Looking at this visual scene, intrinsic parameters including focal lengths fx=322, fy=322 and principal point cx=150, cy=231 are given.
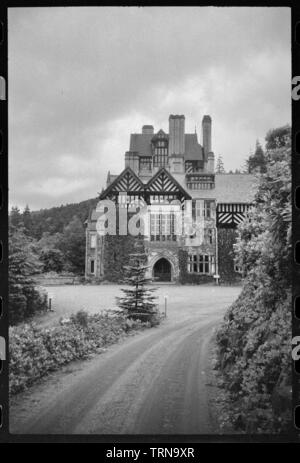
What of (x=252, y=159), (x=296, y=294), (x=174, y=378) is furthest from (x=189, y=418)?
(x=252, y=159)

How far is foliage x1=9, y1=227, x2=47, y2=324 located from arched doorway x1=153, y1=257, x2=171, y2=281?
1.72m

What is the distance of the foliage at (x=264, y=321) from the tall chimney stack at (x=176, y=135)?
53.5 inches

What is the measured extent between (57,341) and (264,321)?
3.02 meters

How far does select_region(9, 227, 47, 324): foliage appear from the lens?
148 inches

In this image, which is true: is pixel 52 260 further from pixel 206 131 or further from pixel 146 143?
pixel 206 131

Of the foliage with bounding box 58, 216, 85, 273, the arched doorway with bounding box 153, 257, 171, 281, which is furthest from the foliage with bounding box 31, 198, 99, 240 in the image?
the arched doorway with bounding box 153, 257, 171, 281

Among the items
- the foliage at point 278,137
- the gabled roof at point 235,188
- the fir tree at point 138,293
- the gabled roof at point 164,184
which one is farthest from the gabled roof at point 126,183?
the foliage at point 278,137

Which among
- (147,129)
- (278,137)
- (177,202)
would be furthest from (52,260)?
(278,137)

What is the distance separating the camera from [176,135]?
5.04 m

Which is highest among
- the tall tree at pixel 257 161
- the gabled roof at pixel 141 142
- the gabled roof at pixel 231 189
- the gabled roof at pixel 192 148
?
the gabled roof at pixel 192 148

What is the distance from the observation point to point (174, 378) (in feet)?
13.0

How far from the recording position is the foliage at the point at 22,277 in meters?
3.77

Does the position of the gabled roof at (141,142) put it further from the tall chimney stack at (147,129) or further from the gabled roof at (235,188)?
the gabled roof at (235,188)

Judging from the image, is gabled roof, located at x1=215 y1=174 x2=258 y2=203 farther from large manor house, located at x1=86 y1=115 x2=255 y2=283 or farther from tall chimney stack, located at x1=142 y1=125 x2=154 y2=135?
tall chimney stack, located at x1=142 y1=125 x2=154 y2=135
